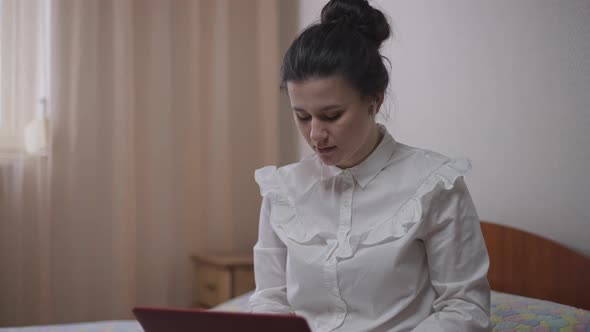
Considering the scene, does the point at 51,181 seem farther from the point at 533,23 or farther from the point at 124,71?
the point at 533,23

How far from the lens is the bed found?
1.43 metres

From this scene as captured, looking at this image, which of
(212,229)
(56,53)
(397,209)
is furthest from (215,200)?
(397,209)

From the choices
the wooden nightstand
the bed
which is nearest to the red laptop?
the bed

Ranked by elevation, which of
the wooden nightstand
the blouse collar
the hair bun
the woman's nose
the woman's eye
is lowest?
the wooden nightstand

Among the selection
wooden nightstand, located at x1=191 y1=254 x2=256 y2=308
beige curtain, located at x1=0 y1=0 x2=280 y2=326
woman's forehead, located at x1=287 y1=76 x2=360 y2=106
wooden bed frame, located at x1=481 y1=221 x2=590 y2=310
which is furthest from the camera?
beige curtain, located at x1=0 y1=0 x2=280 y2=326

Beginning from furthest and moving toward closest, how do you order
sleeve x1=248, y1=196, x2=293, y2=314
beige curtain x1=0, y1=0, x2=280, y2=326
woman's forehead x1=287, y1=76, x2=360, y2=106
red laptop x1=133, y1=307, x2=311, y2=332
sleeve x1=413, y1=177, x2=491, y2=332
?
beige curtain x1=0, y1=0, x2=280, y2=326 < sleeve x1=248, y1=196, x2=293, y2=314 < woman's forehead x1=287, y1=76, x2=360, y2=106 < sleeve x1=413, y1=177, x2=491, y2=332 < red laptop x1=133, y1=307, x2=311, y2=332

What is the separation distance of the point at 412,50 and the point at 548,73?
2.02 ft

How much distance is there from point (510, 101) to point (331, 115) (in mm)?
763

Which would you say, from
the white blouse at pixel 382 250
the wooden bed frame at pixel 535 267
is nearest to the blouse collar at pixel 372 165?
the white blouse at pixel 382 250

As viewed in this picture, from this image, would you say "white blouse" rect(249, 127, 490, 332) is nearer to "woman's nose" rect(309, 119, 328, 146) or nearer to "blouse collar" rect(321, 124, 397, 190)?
"blouse collar" rect(321, 124, 397, 190)

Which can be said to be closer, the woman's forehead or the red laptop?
the red laptop

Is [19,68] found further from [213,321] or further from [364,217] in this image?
[213,321]

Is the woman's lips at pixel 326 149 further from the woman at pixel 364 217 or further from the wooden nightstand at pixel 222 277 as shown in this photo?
the wooden nightstand at pixel 222 277

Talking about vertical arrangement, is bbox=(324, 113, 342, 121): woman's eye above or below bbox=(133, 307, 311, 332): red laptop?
above
